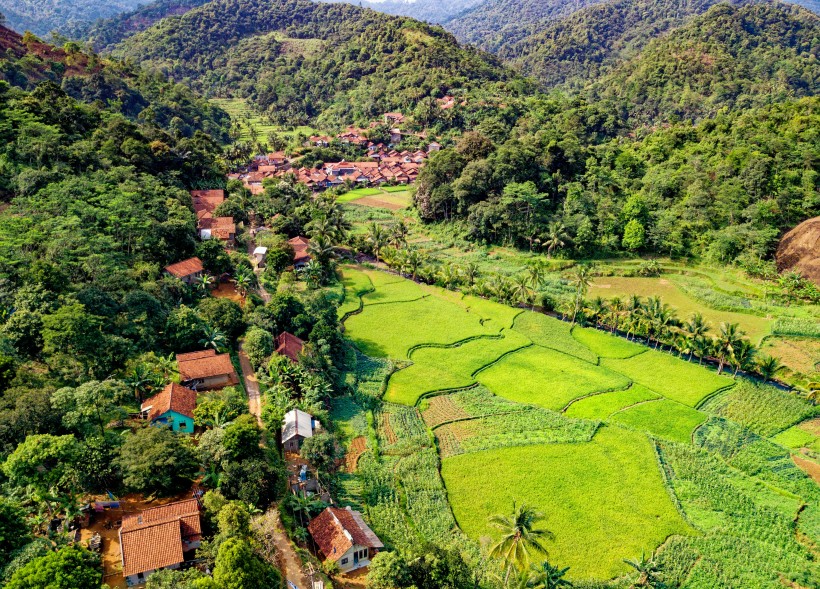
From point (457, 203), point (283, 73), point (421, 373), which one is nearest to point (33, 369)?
point (421, 373)

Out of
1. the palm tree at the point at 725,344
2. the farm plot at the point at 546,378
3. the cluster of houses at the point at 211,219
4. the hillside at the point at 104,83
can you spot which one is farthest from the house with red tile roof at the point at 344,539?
the hillside at the point at 104,83

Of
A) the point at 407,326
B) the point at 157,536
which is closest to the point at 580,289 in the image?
the point at 407,326

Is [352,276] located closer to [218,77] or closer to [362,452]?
[362,452]

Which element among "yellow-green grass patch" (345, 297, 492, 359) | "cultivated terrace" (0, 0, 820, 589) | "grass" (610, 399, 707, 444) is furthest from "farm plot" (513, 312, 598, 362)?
"grass" (610, 399, 707, 444)

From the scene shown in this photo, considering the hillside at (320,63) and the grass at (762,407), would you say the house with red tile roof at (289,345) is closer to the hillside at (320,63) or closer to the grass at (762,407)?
the grass at (762,407)

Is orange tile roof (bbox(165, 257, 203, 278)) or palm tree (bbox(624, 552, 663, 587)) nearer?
palm tree (bbox(624, 552, 663, 587))

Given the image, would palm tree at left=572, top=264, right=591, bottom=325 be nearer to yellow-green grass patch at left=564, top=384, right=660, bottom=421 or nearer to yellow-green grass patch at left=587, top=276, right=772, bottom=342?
yellow-green grass patch at left=587, top=276, right=772, bottom=342
